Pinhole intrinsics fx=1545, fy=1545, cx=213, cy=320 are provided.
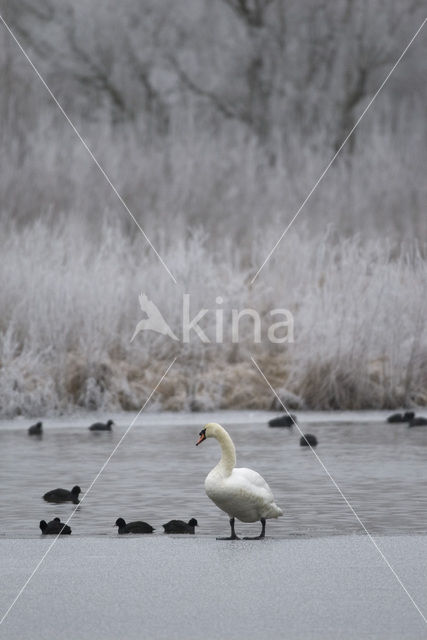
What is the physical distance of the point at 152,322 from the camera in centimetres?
1692

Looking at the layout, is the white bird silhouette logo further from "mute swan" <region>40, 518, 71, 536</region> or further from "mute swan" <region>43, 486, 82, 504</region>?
"mute swan" <region>40, 518, 71, 536</region>

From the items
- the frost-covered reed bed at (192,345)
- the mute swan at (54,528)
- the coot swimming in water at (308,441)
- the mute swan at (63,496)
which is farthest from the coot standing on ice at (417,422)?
the mute swan at (54,528)

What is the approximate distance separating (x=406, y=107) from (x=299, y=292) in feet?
60.8

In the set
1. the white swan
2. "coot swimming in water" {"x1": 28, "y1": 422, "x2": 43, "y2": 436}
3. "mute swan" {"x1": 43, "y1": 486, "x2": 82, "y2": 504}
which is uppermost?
"coot swimming in water" {"x1": 28, "y1": 422, "x2": 43, "y2": 436}

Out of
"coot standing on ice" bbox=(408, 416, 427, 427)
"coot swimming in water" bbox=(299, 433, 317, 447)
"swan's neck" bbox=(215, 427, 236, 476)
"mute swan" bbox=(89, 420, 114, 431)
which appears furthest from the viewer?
"coot standing on ice" bbox=(408, 416, 427, 427)

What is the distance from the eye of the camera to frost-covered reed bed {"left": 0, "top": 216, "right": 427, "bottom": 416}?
1565cm

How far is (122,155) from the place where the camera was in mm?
31672

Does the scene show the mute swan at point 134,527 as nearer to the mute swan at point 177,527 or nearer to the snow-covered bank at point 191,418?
the mute swan at point 177,527

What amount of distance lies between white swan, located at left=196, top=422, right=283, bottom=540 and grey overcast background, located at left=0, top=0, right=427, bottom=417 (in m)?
7.49

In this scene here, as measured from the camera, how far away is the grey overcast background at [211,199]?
52.6 ft

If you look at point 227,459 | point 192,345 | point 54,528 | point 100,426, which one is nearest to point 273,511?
point 227,459

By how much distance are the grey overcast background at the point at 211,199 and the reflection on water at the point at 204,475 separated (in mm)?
1393

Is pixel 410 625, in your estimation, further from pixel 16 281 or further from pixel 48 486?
pixel 16 281

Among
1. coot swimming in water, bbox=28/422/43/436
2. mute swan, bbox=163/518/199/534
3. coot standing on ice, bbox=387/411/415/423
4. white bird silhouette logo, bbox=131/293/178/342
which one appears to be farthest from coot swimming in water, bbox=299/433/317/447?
mute swan, bbox=163/518/199/534
